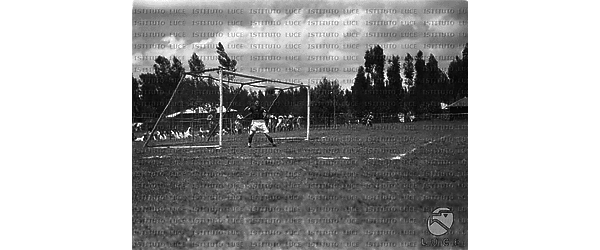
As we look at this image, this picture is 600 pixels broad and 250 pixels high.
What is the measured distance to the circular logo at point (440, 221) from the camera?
2.27m

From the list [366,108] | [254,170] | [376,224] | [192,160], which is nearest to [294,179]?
[254,170]

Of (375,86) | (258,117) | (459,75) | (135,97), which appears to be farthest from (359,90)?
(258,117)

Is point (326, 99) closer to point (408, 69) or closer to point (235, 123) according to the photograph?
point (408, 69)

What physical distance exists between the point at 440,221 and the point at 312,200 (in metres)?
0.74

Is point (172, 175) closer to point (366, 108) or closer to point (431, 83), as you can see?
point (366, 108)

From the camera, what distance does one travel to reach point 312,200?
235 centimetres

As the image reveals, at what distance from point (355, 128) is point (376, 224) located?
102 cm

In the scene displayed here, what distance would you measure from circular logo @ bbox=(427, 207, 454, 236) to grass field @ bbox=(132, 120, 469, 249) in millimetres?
27

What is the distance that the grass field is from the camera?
7.29 ft

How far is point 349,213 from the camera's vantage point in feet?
7.57

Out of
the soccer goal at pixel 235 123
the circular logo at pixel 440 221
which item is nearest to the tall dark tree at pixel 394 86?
the circular logo at pixel 440 221

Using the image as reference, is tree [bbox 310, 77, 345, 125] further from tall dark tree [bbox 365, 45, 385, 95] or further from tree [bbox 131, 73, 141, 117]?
tree [bbox 131, 73, 141, 117]

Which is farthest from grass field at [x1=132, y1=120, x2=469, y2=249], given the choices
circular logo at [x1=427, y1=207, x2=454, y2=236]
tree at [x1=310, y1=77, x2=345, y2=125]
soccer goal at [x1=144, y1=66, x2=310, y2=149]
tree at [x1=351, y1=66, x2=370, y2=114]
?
soccer goal at [x1=144, y1=66, x2=310, y2=149]

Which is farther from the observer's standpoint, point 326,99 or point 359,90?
point 326,99
